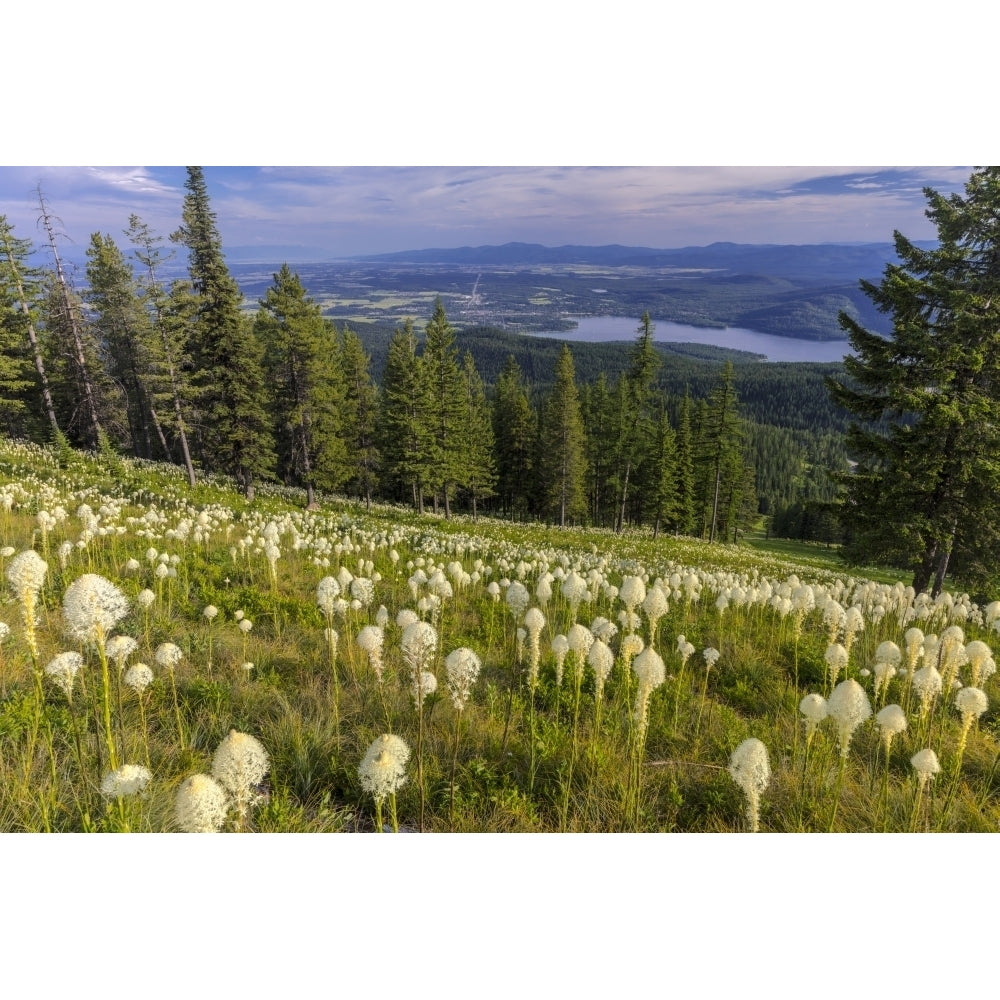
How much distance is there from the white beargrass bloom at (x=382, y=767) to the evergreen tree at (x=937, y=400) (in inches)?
469

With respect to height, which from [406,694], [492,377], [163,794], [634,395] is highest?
[163,794]

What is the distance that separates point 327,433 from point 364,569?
77.4ft

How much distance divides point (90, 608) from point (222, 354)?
24895 millimetres

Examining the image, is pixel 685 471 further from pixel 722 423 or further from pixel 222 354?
pixel 222 354

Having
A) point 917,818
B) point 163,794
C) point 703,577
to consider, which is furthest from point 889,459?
point 163,794

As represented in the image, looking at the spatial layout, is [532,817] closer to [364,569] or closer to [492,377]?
[364,569]

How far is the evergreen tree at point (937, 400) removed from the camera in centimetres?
1010

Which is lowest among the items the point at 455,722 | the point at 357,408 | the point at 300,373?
the point at 357,408

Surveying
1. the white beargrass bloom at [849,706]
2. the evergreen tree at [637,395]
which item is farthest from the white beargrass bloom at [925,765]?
the evergreen tree at [637,395]

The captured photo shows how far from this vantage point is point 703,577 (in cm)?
1013

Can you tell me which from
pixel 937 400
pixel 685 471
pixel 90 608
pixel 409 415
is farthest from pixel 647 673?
pixel 685 471

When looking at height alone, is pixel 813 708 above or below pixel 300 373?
above

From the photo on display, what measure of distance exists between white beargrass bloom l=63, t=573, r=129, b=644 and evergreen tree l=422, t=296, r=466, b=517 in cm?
3009

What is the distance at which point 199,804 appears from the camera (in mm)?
2227
